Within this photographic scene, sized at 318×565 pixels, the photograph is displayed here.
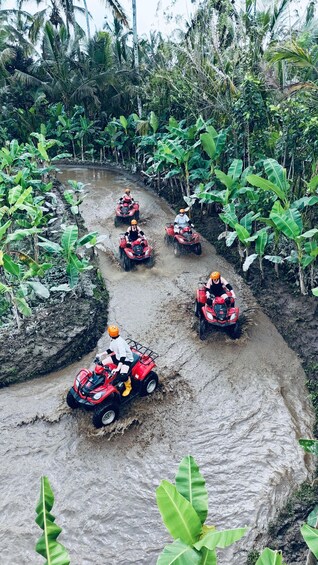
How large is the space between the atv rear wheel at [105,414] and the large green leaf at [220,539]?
11.7 feet

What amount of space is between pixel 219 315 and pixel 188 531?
16.5 ft

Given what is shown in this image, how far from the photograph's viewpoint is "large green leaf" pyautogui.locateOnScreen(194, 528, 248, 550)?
2637mm

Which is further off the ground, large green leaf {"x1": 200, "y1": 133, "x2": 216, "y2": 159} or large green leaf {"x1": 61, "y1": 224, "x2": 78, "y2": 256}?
large green leaf {"x1": 200, "y1": 133, "x2": 216, "y2": 159}

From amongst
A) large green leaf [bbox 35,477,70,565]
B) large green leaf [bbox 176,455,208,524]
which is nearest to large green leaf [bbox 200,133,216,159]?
large green leaf [bbox 176,455,208,524]

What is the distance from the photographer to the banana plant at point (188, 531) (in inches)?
106

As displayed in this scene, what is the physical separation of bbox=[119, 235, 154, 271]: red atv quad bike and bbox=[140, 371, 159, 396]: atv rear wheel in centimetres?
404

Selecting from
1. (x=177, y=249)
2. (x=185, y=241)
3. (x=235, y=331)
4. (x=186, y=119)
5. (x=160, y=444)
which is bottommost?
(x=160, y=444)

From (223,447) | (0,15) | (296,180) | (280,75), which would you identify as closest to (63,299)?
(223,447)

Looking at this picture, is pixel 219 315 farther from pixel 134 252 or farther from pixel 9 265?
pixel 9 265

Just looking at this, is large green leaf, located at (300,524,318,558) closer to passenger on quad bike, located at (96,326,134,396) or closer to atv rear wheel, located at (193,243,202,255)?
passenger on quad bike, located at (96,326,134,396)

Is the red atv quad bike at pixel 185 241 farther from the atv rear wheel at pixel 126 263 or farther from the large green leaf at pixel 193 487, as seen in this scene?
the large green leaf at pixel 193 487

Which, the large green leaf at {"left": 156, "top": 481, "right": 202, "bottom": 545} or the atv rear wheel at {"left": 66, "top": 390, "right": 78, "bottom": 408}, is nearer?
the large green leaf at {"left": 156, "top": 481, "right": 202, "bottom": 545}

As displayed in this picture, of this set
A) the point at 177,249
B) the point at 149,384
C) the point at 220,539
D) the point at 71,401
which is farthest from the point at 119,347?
the point at 177,249

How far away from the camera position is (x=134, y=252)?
33.7ft
